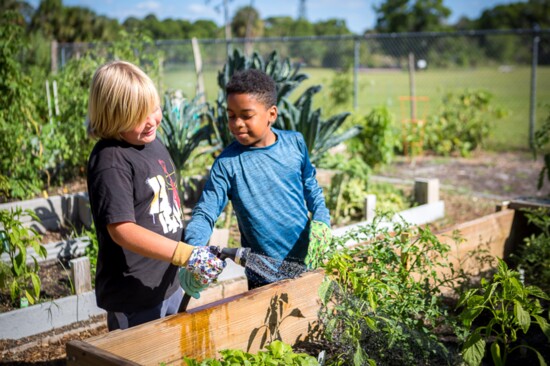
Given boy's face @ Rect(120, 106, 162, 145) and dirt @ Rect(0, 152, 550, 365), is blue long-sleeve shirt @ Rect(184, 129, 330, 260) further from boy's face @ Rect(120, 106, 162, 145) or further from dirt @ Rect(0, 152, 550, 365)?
dirt @ Rect(0, 152, 550, 365)

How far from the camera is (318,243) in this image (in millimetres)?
2375

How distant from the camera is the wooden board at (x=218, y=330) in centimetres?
181

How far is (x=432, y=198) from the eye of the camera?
5629 mm

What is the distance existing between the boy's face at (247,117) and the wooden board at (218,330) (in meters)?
0.66

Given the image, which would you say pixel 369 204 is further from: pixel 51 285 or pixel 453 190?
pixel 51 285

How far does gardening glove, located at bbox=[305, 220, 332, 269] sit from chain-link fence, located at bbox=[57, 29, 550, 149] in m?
2.53

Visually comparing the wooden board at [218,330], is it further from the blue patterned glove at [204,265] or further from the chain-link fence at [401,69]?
the chain-link fence at [401,69]

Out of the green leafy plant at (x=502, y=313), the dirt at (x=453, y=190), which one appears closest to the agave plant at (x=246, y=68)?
the dirt at (x=453, y=190)

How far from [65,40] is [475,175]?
1353 inches

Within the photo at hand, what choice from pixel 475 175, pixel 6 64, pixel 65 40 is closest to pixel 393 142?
pixel 475 175

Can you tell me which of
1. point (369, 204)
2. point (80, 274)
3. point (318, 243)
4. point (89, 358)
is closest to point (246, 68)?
point (369, 204)

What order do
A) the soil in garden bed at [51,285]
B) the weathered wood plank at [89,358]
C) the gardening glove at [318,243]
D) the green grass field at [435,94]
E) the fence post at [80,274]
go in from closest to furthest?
the weathered wood plank at [89,358] → the gardening glove at [318,243] → the fence post at [80,274] → the soil in garden bed at [51,285] → the green grass field at [435,94]

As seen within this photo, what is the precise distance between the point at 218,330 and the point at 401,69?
27.5 m

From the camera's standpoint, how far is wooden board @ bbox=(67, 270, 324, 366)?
181cm
